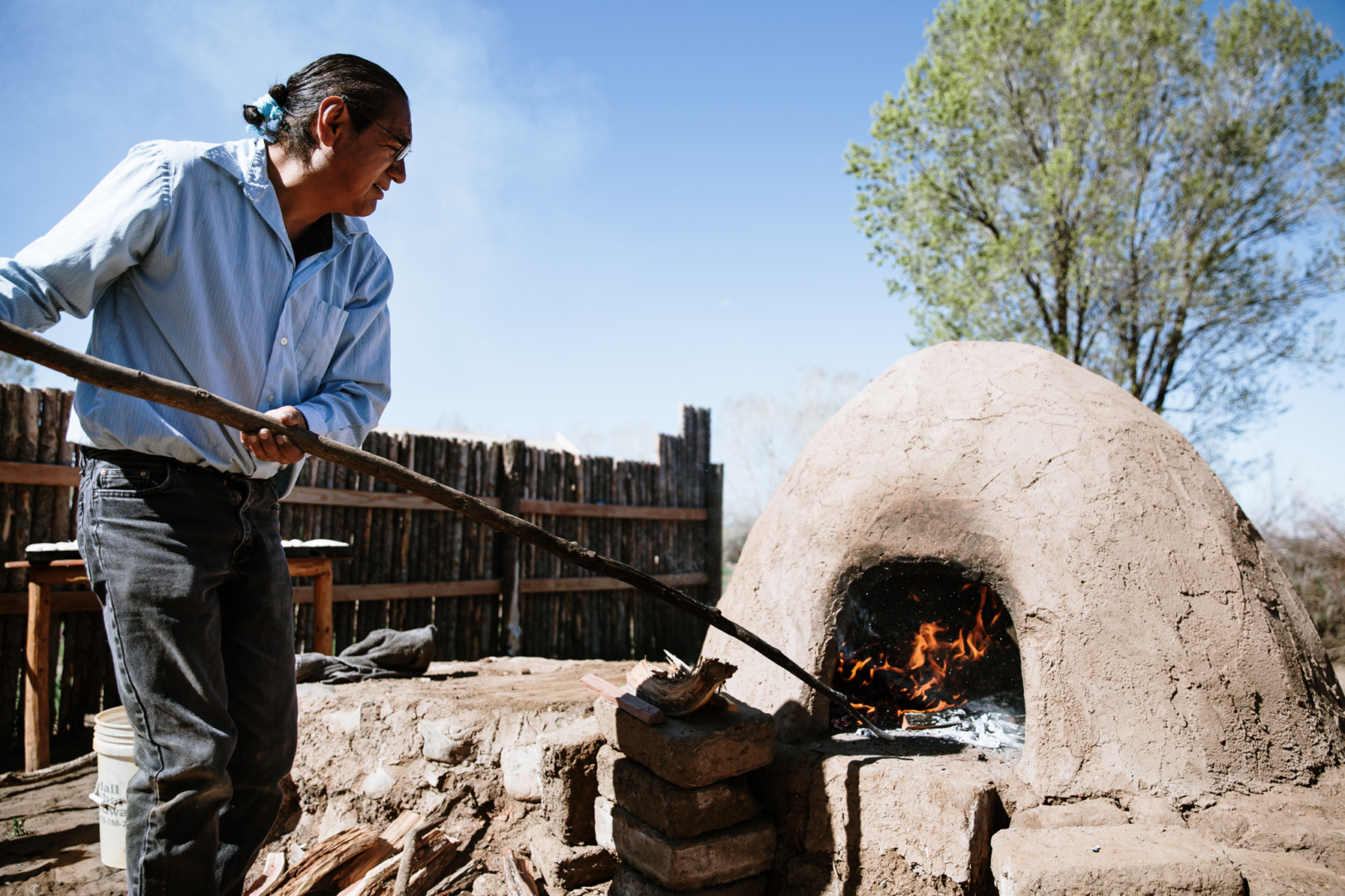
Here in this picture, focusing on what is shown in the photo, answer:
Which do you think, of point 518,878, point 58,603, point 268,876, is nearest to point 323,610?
point 58,603

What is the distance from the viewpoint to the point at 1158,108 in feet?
39.3

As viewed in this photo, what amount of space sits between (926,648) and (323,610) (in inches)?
150

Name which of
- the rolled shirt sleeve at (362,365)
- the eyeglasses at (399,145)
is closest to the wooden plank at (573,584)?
the rolled shirt sleeve at (362,365)

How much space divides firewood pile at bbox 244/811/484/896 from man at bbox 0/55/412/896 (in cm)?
120

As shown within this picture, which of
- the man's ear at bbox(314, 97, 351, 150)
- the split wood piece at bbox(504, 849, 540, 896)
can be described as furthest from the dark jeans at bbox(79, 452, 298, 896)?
the split wood piece at bbox(504, 849, 540, 896)

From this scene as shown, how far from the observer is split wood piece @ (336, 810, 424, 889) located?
118 inches

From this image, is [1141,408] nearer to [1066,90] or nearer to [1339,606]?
[1339,606]

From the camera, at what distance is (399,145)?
6.63 feet

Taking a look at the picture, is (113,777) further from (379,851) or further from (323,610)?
(323,610)

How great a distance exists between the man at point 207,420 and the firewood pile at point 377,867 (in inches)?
47.2

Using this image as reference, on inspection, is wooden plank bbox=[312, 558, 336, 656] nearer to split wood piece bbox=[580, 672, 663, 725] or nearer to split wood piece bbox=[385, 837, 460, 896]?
split wood piece bbox=[385, 837, 460, 896]

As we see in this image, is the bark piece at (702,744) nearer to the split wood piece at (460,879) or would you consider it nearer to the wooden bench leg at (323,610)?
the split wood piece at (460,879)

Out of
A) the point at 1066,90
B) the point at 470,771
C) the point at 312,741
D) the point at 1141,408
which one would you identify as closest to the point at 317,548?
the point at 312,741

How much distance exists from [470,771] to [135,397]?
2432mm
